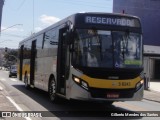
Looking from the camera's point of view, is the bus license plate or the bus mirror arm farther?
the bus mirror arm

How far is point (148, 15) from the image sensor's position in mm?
58719

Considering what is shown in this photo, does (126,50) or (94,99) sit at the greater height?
(126,50)

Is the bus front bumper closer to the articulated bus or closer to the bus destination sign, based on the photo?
the articulated bus

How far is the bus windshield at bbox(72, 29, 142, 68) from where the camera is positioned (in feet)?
41.7

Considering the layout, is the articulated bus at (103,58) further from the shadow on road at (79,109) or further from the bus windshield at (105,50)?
the shadow on road at (79,109)

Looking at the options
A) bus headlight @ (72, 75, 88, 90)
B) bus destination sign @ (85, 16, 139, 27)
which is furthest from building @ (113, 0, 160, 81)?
bus headlight @ (72, 75, 88, 90)

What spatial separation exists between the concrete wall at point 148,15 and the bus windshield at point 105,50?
148 feet

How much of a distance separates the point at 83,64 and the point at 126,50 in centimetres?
156

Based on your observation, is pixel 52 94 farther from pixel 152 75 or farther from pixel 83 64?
pixel 152 75

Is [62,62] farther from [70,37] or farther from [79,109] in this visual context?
[70,37]

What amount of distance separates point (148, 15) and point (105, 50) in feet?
155

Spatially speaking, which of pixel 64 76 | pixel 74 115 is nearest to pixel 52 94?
pixel 64 76

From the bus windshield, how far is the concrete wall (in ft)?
148

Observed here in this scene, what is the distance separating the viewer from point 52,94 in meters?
15.9
